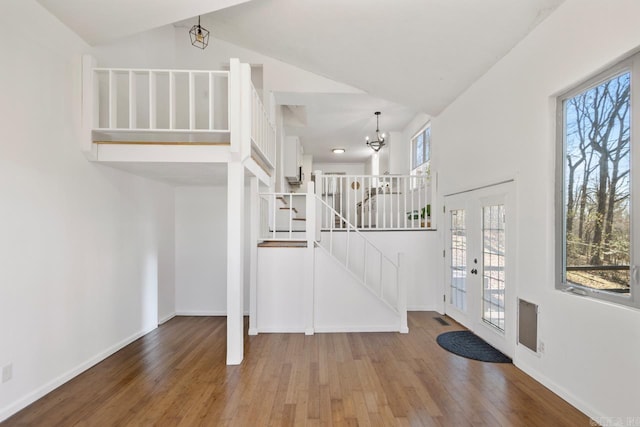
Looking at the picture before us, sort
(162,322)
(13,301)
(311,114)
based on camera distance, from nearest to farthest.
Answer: (13,301)
(162,322)
(311,114)

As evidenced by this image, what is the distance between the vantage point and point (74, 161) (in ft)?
10.2

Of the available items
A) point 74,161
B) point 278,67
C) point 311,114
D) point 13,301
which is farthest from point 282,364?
point 311,114

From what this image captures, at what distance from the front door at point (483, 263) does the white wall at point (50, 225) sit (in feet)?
14.2

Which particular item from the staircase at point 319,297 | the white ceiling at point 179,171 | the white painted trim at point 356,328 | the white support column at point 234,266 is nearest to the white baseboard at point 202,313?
the staircase at point 319,297

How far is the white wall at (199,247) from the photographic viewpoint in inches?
210

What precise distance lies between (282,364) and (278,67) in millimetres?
4495

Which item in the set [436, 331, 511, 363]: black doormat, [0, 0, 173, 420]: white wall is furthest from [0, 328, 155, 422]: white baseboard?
[436, 331, 511, 363]: black doormat

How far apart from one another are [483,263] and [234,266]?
2954 mm

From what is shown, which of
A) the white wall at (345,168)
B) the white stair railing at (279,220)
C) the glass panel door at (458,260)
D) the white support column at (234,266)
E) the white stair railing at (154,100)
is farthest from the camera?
the white wall at (345,168)

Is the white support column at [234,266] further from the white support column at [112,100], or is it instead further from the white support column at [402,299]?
the white support column at [402,299]

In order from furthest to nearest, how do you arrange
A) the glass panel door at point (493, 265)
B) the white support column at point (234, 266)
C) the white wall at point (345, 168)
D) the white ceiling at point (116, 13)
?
the white wall at point (345, 168) < the glass panel door at point (493, 265) < the white support column at point (234, 266) < the white ceiling at point (116, 13)

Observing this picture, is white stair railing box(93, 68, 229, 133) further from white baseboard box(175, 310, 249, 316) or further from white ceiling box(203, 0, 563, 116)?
white baseboard box(175, 310, 249, 316)

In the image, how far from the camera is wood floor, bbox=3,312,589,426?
2.44 meters

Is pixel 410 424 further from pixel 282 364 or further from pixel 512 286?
pixel 512 286
